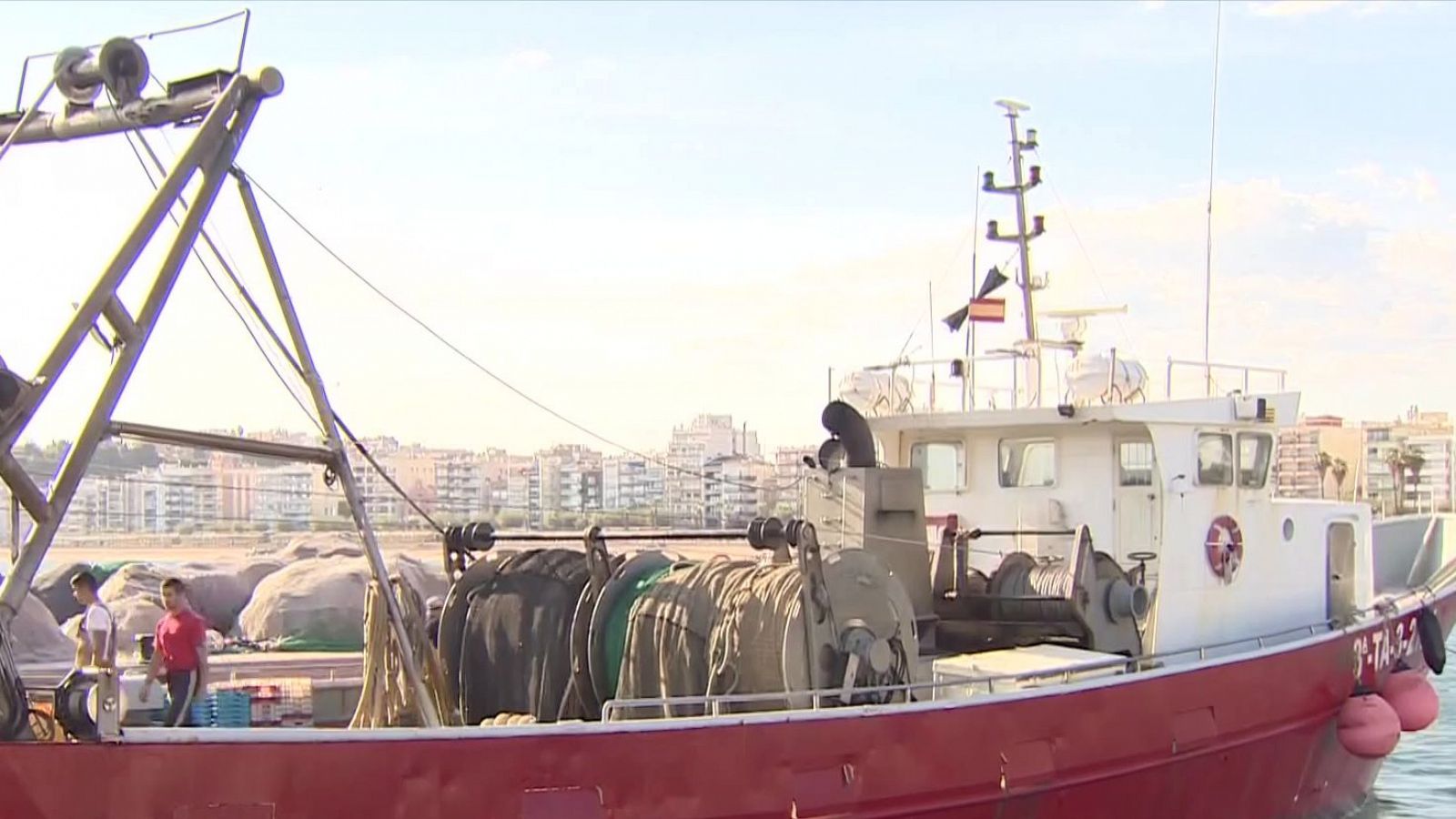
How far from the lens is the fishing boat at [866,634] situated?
24.2ft

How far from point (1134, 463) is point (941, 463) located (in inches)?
67.6

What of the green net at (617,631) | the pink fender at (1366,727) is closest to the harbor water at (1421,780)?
the pink fender at (1366,727)

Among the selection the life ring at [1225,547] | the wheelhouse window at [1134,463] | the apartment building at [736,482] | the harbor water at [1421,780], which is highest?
the wheelhouse window at [1134,463]

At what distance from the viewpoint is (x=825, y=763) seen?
8930 millimetres

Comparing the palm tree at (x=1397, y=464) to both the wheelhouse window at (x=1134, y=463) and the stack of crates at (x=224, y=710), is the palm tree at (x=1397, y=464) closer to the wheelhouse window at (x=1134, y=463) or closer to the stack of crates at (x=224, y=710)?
the wheelhouse window at (x=1134, y=463)

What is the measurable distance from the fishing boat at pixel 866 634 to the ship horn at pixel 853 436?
3 centimetres

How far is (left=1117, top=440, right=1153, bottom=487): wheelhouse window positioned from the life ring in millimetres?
644

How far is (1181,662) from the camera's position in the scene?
12062 mm

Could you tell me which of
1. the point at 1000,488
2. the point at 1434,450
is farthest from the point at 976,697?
the point at 1434,450

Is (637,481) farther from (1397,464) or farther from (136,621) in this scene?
(1397,464)

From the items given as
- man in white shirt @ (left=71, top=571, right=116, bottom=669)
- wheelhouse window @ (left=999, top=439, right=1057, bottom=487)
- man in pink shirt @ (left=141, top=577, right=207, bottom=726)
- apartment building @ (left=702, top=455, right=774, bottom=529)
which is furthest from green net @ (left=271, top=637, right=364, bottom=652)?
man in white shirt @ (left=71, top=571, right=116, bottom=669)

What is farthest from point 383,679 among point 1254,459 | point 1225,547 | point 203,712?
point 1254,459

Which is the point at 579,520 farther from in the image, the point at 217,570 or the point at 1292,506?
the point at 1292,506

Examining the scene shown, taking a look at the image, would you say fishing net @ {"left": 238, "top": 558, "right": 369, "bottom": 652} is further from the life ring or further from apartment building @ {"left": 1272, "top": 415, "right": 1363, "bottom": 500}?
the life ring
